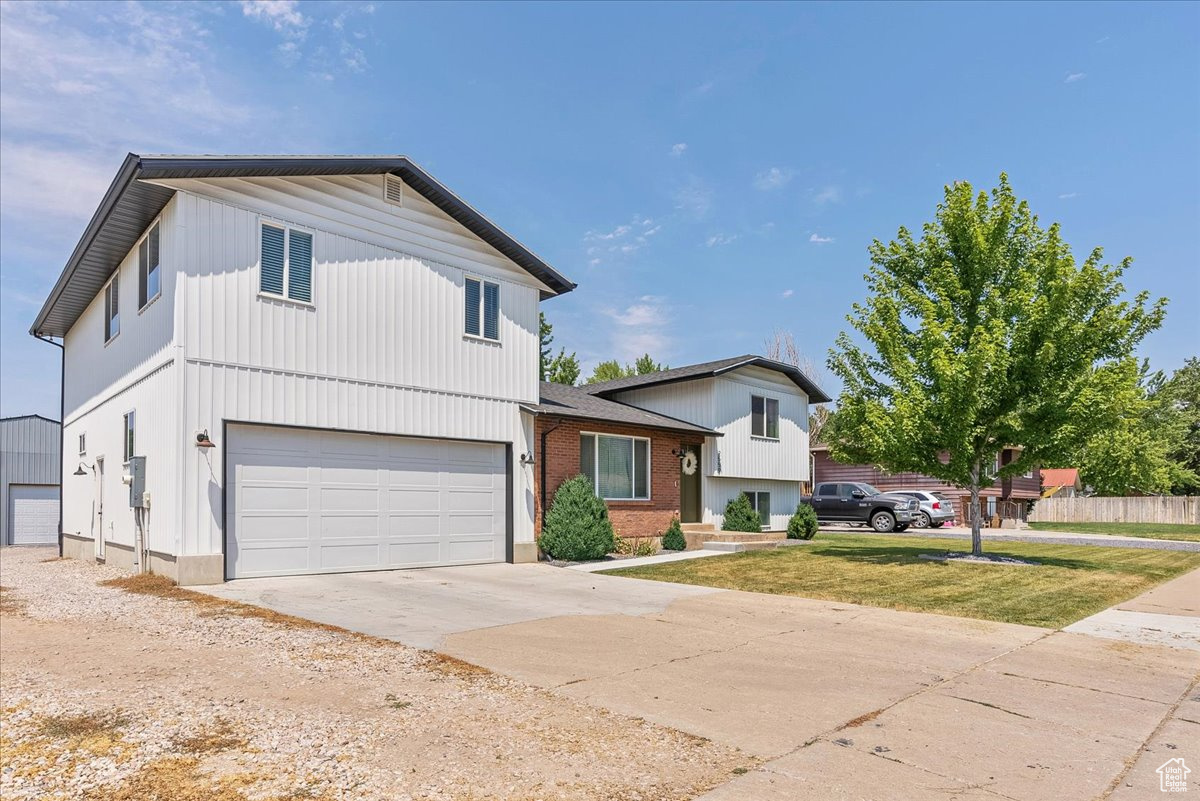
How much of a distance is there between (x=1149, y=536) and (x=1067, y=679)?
2538 cm

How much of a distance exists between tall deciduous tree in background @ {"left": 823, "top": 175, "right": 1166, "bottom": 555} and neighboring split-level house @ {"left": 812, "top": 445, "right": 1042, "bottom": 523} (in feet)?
56.9

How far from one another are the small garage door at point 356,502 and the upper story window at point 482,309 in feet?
7.74

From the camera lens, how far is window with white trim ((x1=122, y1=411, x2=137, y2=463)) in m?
13.9

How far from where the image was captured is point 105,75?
13203 mm

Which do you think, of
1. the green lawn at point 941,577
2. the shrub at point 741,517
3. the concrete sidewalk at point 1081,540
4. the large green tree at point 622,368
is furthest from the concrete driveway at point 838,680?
the large green tree at point 622,368

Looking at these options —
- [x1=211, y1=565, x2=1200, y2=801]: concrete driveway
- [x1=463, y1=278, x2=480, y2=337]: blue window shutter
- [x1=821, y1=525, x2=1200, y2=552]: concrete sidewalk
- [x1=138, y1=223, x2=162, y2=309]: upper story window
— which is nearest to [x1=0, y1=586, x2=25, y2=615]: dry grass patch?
[x1=211, y1=565, x2=1200, y2=801]: concrete driveway

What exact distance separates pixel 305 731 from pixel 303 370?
8.98 metres

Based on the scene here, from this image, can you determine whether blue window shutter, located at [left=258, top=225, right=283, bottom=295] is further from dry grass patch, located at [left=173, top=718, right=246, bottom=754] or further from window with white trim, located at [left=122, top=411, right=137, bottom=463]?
dry grass patch, located at [left=173, top=718, right=246, bottom=754]

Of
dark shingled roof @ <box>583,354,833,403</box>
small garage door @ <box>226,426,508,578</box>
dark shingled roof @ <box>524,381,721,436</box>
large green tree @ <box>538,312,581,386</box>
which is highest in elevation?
large green tree @ <box>538,312,581,386</box>

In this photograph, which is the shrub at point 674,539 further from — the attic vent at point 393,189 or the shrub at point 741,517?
the attic vent at point 393,189

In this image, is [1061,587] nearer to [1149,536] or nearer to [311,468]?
[311,468]

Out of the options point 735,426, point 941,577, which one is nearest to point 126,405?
point 735,426

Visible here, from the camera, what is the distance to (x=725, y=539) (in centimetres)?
1980

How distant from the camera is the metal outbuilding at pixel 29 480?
25953 mm
